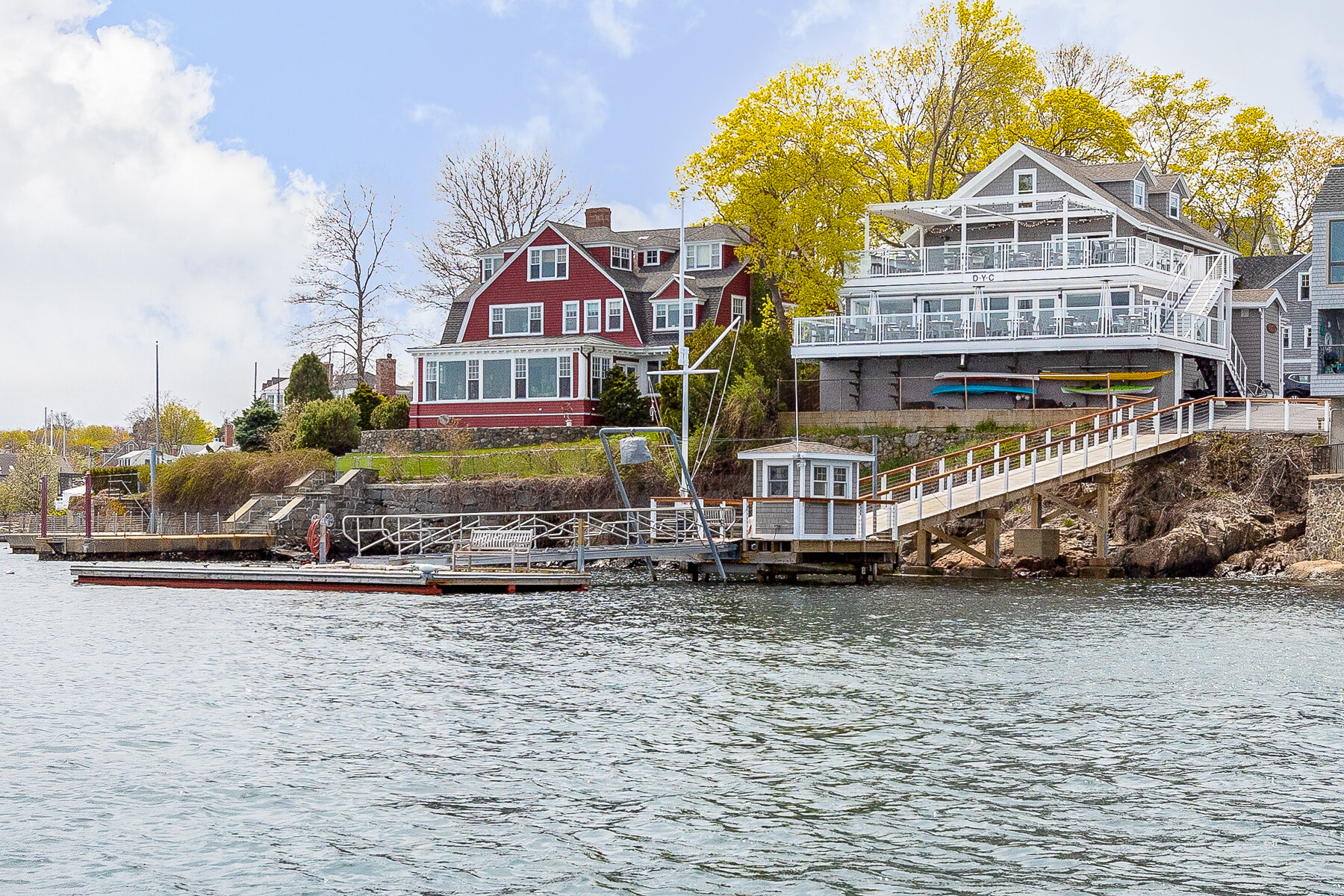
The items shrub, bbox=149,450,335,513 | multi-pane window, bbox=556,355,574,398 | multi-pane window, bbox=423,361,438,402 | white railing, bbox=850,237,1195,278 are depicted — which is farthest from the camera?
multi-pane window, bbox=423,361,438,402

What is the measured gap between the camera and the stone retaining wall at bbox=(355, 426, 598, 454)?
62.8 metres

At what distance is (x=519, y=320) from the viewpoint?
2763 inches

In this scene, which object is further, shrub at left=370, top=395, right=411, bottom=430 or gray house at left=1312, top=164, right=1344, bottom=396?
shrub at left=370, top=395, right=411, bottom=430

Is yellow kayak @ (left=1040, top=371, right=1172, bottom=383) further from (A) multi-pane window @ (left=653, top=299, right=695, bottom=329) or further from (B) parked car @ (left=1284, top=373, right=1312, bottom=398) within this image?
(A) multi-pane window @ (left=653, top=299, right=695, bottom=329)

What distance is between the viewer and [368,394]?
72.7 metres

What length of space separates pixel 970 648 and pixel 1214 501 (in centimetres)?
2017

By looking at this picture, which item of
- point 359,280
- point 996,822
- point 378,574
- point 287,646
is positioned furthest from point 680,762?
point 359,280

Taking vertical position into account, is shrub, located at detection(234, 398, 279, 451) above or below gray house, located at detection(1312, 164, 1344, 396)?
below

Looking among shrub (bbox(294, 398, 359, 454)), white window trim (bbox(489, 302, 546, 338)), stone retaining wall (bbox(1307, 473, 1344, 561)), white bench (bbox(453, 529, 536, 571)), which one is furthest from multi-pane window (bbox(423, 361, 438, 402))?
stone retaining wall (bbox(1307, 473, 1344, 561))

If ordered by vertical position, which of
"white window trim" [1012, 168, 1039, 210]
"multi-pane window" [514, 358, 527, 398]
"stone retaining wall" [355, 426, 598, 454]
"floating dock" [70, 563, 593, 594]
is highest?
"white window trim" [1012, 168, 1039, 210]

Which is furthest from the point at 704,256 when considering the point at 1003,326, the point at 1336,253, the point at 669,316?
the point at 1336,253

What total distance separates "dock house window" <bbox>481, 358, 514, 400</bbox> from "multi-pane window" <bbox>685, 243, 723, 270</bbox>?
10.3 m

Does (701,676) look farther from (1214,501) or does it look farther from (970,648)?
(1214,501)

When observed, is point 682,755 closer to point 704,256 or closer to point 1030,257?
point 1030,257
